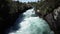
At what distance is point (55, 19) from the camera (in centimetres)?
1491

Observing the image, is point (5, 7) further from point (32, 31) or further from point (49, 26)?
point (49, 26)

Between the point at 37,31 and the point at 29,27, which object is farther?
the point at 29,27

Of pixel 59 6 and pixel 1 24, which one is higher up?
pixel 59 6

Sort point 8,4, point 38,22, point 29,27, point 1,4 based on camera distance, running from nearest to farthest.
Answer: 1. point 1,4
2. point 8,4
3. point 29,27
4. point 38,22

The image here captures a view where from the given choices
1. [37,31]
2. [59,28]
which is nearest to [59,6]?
[59,28]

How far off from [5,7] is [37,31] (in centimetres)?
392

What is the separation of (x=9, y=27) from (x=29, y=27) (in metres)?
2.19

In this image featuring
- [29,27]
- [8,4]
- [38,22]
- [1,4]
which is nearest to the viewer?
[1,4]

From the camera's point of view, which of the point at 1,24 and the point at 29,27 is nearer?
the point at 1,24

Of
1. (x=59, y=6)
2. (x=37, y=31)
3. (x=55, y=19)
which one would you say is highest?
(x=59, y=6)

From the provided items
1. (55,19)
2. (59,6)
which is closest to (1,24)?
(55,19)

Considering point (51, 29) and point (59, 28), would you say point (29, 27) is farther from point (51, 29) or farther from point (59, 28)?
point (59, 28)

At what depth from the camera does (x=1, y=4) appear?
14.1 m

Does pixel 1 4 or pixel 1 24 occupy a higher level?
pixel 1 4
